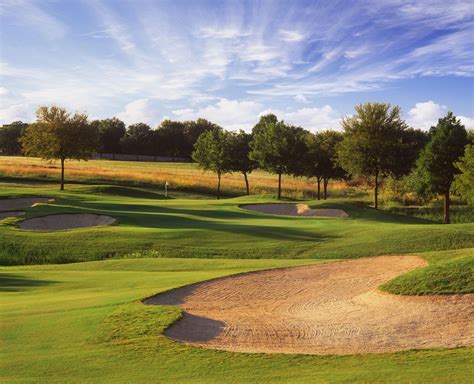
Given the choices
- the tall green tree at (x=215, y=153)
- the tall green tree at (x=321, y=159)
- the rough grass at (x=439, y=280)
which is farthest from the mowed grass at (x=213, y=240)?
the tall green tree at (x=215, y=153)

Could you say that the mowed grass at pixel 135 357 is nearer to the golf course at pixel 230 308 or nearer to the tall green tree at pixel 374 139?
the golf course at pixel 230 308

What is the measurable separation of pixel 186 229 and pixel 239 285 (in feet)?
40.6

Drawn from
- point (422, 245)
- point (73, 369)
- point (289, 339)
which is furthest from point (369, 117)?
point (73, 369)

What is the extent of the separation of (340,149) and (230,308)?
35870mm

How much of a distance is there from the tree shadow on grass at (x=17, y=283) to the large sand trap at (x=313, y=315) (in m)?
4.56

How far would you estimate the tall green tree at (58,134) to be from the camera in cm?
4872

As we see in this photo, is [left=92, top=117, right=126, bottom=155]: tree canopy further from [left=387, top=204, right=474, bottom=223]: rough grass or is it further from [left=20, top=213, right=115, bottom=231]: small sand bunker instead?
[left=20, top=213, right=115, bottom=231]: small sand bunker

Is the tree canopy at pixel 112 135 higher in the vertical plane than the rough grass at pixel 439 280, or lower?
higher

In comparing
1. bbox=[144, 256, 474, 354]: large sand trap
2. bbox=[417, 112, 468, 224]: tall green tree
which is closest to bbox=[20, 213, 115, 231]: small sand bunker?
bbox=[144, 256, 474, 354]: large sand trap

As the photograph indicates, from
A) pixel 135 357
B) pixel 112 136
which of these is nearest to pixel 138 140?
→ pixel 112 136

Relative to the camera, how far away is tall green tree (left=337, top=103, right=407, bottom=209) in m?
44.2

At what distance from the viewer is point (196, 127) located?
136000mm

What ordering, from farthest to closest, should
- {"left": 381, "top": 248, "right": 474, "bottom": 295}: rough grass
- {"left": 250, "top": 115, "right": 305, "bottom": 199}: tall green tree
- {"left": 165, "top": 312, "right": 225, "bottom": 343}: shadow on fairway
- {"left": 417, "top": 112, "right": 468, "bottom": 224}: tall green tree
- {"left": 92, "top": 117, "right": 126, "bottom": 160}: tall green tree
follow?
1. {"left": 92, "top": 117, "right": 126, "bottom": 160}: tall green tree
2. {"left": 250, "top": 115, "right": 305, "bottom": 199}: tall green tree
3. {"left": 417, "top": 112, "right": 468, "bottom": 224}: tall green tree
4. {"left": 381, "top": 248, "right": 474, "bottom": 295}: rough grass
5. {"left": 165, "top": 312, "right": 225, "bottom": 343}: shadow on fairway

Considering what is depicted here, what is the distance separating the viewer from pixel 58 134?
48.6 m
